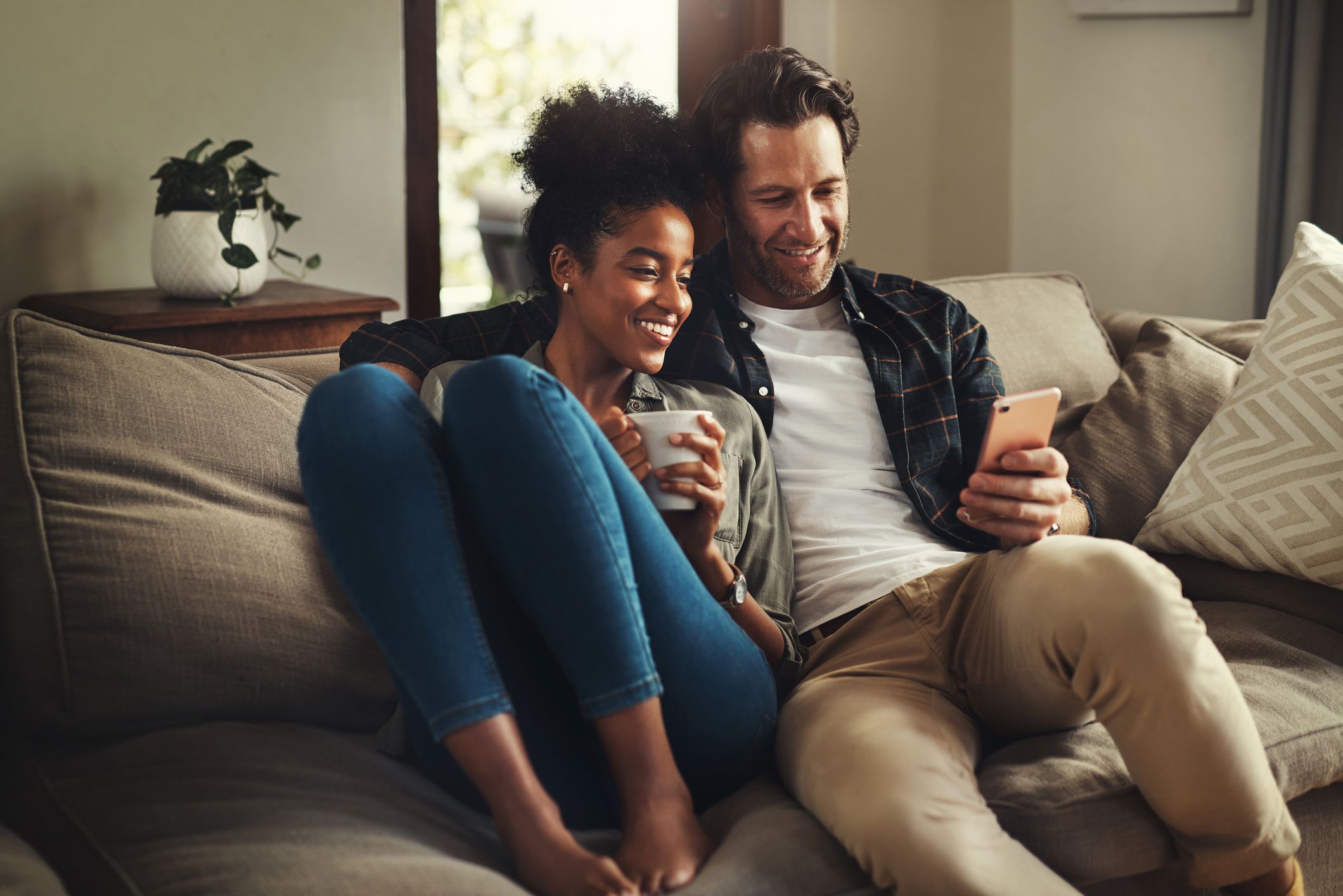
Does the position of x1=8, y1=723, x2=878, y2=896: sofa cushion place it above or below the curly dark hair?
below

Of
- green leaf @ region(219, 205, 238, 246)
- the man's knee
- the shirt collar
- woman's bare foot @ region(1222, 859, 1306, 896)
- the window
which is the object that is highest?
the window

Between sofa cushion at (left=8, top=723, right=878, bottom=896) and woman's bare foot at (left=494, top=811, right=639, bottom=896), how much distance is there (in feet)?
0.08

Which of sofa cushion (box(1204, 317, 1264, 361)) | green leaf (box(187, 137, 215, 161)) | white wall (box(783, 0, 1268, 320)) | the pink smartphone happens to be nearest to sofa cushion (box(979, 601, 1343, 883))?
the pink smartphone

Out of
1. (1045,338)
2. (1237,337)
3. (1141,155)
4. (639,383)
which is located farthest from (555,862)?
(1141,155)

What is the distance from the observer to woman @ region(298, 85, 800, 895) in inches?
39.2

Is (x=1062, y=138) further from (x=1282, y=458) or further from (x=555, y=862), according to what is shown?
(x=555, y=862)

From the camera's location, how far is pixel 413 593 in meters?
0.99

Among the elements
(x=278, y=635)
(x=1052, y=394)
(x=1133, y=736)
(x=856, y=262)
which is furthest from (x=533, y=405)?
(x=856, y=262)

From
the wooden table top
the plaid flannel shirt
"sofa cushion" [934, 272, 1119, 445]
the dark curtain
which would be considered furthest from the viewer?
the dark curtain

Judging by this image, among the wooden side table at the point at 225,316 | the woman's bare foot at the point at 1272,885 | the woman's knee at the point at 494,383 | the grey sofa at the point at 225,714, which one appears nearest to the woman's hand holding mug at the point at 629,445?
the woman's knee at the point at 494,383

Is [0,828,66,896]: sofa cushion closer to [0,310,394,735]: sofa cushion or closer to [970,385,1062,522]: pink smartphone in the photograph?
[0,310,394,735]: sofa cushion

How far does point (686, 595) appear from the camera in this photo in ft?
3.62

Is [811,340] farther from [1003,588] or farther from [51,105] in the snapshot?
[51,105]

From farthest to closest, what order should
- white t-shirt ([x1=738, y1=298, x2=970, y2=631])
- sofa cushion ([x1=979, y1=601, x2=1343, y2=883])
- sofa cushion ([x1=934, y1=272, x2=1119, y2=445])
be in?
sofa cushion ([x1=934, y1=272, x2=1119, y2=445]) → white t-shirt ([x1=738, y1=298, x2=970, y2=631]) → sofa cushion ([x1=979, y1=601, x2=1343, y2=883])
